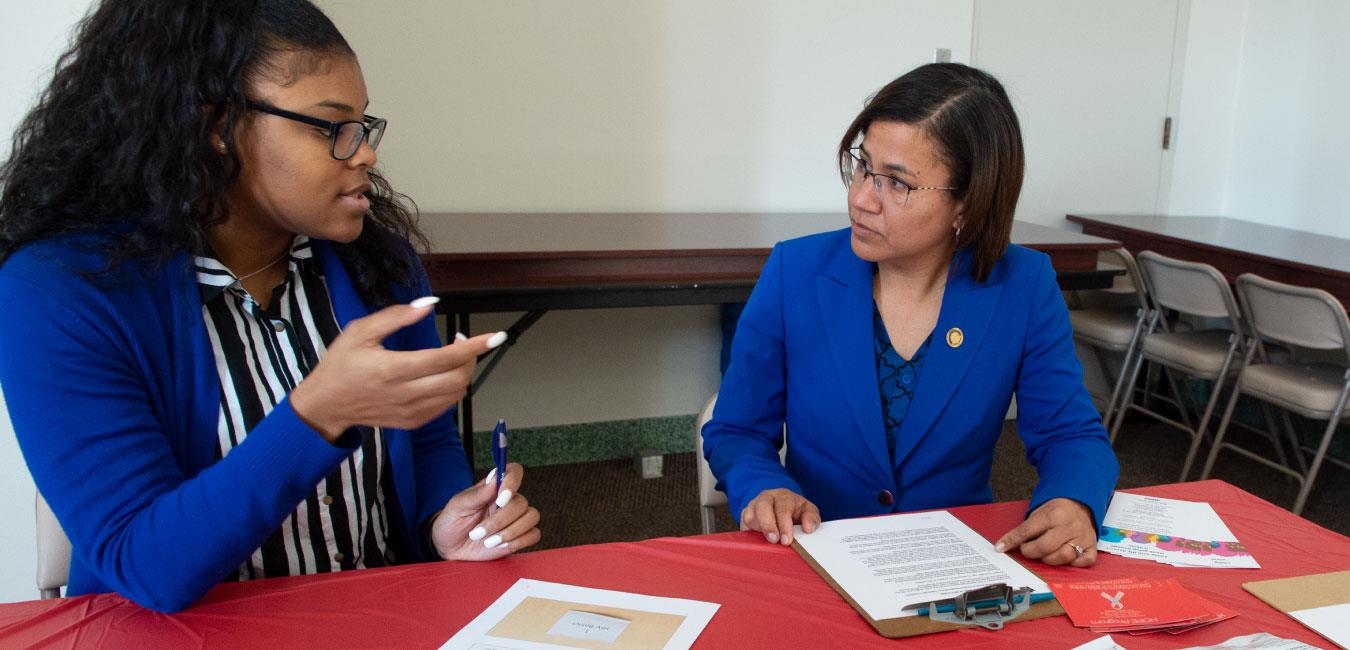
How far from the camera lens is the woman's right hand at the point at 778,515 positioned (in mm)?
1338

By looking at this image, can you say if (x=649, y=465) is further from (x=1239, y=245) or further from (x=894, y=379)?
(x=1239, y=245)

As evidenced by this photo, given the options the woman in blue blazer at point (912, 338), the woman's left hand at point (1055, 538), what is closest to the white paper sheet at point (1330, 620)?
the woman's left hand at point (1055, 538)

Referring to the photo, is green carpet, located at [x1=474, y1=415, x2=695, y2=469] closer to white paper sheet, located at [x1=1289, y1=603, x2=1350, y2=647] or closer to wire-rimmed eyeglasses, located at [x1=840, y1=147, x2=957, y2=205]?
wire-rimmed eyeglasses, located at [x1=840, y1=147, x2=957, y2=205]

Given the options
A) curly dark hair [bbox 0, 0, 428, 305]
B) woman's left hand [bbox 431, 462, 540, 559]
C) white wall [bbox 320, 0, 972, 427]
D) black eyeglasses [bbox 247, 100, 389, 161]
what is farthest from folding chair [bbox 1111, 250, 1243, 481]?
curly dark hair [bbox 0, 0, 428, 305]

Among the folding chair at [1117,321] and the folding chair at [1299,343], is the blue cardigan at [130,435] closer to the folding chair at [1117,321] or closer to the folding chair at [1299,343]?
the folding chair at [1299,343]

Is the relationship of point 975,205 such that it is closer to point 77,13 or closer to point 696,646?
point 696,646

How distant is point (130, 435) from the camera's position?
1.11 m

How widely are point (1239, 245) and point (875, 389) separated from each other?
2.79m

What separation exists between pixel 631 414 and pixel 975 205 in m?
2.37

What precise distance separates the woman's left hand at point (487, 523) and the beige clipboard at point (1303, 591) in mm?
915

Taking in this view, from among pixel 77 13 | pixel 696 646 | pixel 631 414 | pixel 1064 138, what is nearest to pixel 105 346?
pixel 696 646

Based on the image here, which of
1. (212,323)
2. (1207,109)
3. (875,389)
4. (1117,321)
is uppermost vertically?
(1207,109)

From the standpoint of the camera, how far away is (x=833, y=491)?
1.72 meters

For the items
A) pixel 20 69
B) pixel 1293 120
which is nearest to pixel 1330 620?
pixel 20 69
